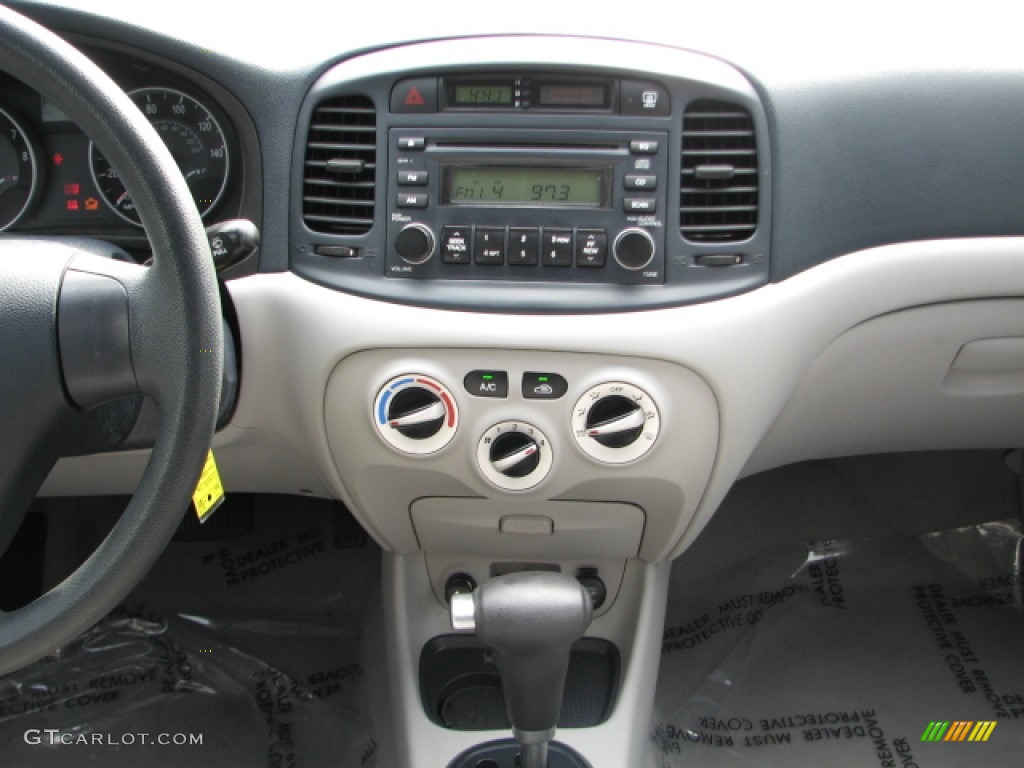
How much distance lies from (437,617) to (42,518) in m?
0.79

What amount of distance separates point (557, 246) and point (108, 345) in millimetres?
451

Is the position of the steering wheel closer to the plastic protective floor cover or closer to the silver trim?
the silver trim

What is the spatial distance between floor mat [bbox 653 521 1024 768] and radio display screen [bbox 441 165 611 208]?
0.81 meters

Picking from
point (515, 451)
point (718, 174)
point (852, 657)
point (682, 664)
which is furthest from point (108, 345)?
point (852, 657)

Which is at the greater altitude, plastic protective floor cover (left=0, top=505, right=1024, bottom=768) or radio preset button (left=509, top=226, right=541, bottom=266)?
radio preset button (left=509, top=226, right=541, bottom=266)

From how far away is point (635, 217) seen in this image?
104cm

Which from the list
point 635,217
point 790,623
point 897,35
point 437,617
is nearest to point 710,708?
point 790,623

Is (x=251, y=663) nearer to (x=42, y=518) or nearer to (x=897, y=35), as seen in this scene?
(x=42, y=518)

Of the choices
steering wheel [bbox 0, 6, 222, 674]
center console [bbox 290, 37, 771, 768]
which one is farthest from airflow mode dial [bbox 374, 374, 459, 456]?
steering wheel [bbox 0, 6, 222, 674]

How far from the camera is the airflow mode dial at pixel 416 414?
108 centimetres

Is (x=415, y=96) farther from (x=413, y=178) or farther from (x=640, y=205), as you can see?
(x=640, y=205)

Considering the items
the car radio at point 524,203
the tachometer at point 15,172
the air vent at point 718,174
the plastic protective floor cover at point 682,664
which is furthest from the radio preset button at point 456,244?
the plastic protective floor cover at point 682,664

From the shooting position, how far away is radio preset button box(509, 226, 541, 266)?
3.43ft

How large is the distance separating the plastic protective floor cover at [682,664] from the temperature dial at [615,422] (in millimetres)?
540
